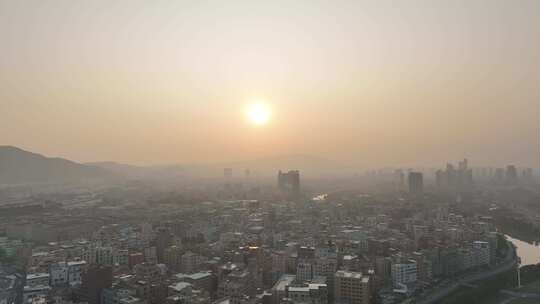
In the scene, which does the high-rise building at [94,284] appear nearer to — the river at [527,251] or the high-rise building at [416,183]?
the river at [527,251]

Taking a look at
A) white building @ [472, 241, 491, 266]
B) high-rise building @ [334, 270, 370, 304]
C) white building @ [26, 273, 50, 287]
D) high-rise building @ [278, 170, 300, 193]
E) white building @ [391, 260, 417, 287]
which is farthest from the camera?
high-rise building @ [278, 170, 300, 193]

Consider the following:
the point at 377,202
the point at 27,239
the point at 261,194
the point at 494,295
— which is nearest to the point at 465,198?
the point at 377,202

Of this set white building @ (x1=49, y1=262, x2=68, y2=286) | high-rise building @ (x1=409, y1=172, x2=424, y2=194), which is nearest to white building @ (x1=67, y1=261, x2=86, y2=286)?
white building @ (x1=49, y1=262, x2=68, y2=286)

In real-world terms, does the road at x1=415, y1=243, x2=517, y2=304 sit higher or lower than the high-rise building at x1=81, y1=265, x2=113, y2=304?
lower

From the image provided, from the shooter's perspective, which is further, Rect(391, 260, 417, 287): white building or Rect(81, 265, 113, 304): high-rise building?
Rect(391, 260, 417, 287): white building

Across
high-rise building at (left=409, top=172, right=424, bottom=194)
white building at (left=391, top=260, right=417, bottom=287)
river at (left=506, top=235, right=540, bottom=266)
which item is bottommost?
river at (left=506, top=235, right=540, bottom=266)

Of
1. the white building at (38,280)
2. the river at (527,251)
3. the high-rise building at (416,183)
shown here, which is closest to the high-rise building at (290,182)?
the high-rise building at (416,183)

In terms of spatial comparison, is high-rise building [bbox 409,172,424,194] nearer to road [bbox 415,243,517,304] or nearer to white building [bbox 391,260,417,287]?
road [bbox 415,243,517,304]

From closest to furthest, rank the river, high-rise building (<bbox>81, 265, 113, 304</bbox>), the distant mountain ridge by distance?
high-rise building (<bbox>81, 265, 113, 304</bbox>), the river, the distant mountain ridge
